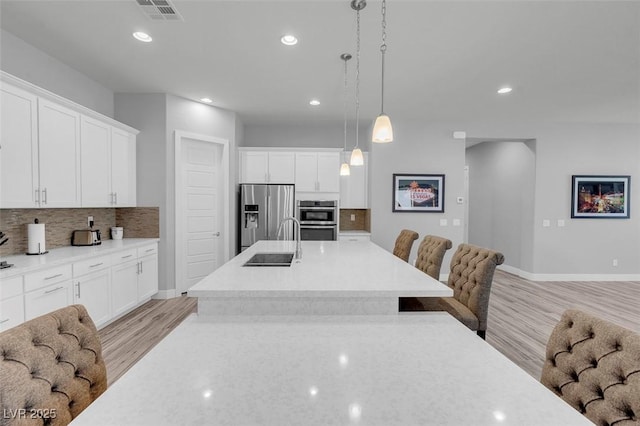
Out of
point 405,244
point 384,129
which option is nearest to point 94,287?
point 384,129

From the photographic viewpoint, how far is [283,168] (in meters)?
5.21

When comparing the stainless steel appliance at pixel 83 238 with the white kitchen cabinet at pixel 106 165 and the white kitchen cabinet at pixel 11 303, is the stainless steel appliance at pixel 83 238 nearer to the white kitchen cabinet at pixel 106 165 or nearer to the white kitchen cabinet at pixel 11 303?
the white kitchen cabinet at pixel 106 165

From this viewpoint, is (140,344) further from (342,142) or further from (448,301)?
(342,142)

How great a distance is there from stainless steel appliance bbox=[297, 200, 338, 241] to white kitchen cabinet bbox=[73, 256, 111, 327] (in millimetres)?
2741

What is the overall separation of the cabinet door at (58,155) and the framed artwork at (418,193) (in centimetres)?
428

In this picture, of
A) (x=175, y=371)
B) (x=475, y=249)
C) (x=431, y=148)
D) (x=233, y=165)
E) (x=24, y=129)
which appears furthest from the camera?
(x=431, y=148)

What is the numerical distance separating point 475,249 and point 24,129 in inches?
141

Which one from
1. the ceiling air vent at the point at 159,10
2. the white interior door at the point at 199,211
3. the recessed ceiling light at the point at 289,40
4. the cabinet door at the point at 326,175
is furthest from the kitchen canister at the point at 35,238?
the cabinet door at the point at 326,175

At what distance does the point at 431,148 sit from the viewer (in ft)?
Result: 17.2

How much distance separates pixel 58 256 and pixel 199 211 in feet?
6.22

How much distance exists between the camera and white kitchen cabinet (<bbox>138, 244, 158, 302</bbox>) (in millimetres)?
3709

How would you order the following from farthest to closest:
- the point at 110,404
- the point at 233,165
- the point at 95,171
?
the point at 233,165 → the point at 95,171 → the point at 110,404

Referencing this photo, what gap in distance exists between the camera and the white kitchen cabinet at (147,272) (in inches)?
146

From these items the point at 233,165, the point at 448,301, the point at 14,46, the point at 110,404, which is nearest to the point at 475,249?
the point at 448,301
